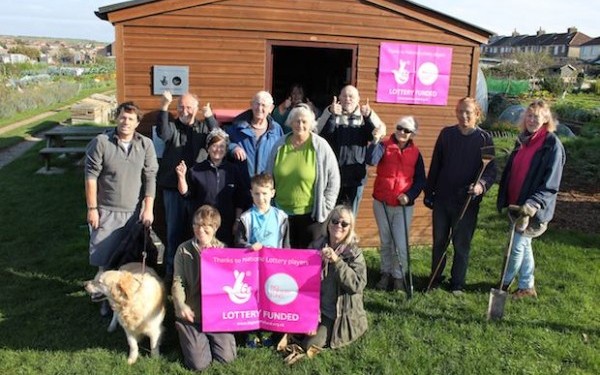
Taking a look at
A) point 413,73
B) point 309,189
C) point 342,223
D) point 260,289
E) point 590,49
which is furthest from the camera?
point 590,49

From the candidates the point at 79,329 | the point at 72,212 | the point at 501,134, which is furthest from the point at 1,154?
the point at 501,134

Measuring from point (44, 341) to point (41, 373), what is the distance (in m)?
0.50

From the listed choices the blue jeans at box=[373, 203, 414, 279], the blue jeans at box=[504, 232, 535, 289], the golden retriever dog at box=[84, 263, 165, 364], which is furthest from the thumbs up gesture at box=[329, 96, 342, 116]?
the golden retriever dog at box=[84, 263, 165, 364]

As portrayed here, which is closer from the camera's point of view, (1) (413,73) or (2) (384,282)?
(2) (384,282)

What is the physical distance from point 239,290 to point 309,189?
102cm

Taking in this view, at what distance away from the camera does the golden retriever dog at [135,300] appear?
→ 148 inches

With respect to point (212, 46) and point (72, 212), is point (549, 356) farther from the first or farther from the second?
point (72, 212)

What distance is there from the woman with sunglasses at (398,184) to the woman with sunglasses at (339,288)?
0.94 metres

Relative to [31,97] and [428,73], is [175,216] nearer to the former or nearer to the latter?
[428,73]

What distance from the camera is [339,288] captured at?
13.4ft

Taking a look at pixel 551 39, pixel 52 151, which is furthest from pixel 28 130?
pixel 551 39

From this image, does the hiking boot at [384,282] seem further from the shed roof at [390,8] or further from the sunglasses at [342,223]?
the shed roof at [390,8]

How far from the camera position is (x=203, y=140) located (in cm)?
487

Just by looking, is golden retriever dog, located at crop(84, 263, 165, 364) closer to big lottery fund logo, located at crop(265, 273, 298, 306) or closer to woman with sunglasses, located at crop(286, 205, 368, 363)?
big lottery fund logo, located at crop(265, 273, 298, 306)
